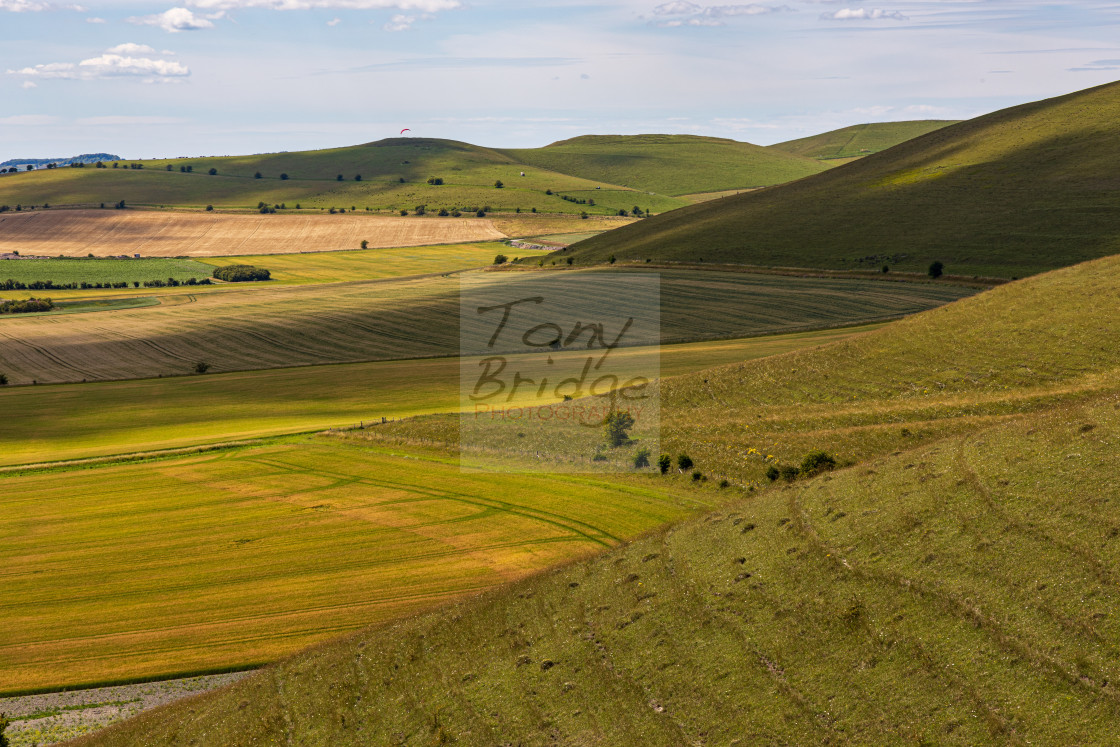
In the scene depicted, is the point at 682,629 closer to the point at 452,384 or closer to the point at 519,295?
the point at 452,384

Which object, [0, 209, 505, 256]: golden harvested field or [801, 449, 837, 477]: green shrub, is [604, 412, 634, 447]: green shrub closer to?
[801, 449, 837, 477]: green shrub

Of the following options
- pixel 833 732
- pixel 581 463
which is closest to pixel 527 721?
pixel 833 732

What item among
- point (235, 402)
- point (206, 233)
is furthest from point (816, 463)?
point (206, 233)

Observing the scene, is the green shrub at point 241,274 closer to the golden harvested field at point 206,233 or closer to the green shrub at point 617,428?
the golden harvested field at point 206,233

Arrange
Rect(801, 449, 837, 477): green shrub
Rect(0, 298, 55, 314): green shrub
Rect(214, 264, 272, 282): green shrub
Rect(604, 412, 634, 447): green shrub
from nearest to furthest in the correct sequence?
Rect(801, 449, 837, 477): green shrub → Rect(604, 412, 634, 447): green shrub → Rect(0, 298, 55, 314): green shrub → Rect(214, 264, 272, 282): green shrub

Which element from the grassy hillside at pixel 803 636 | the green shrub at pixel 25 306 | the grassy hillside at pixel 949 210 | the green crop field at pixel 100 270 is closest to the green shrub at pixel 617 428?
the grassy hillside at pixel 803 636

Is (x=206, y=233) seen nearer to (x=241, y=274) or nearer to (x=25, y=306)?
(x=241, y=274)

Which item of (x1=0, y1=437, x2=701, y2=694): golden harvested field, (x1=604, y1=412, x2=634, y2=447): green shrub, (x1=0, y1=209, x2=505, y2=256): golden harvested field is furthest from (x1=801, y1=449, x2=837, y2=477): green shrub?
(x1=0, y1=209, x2=505, y2=256): golden harvested field
